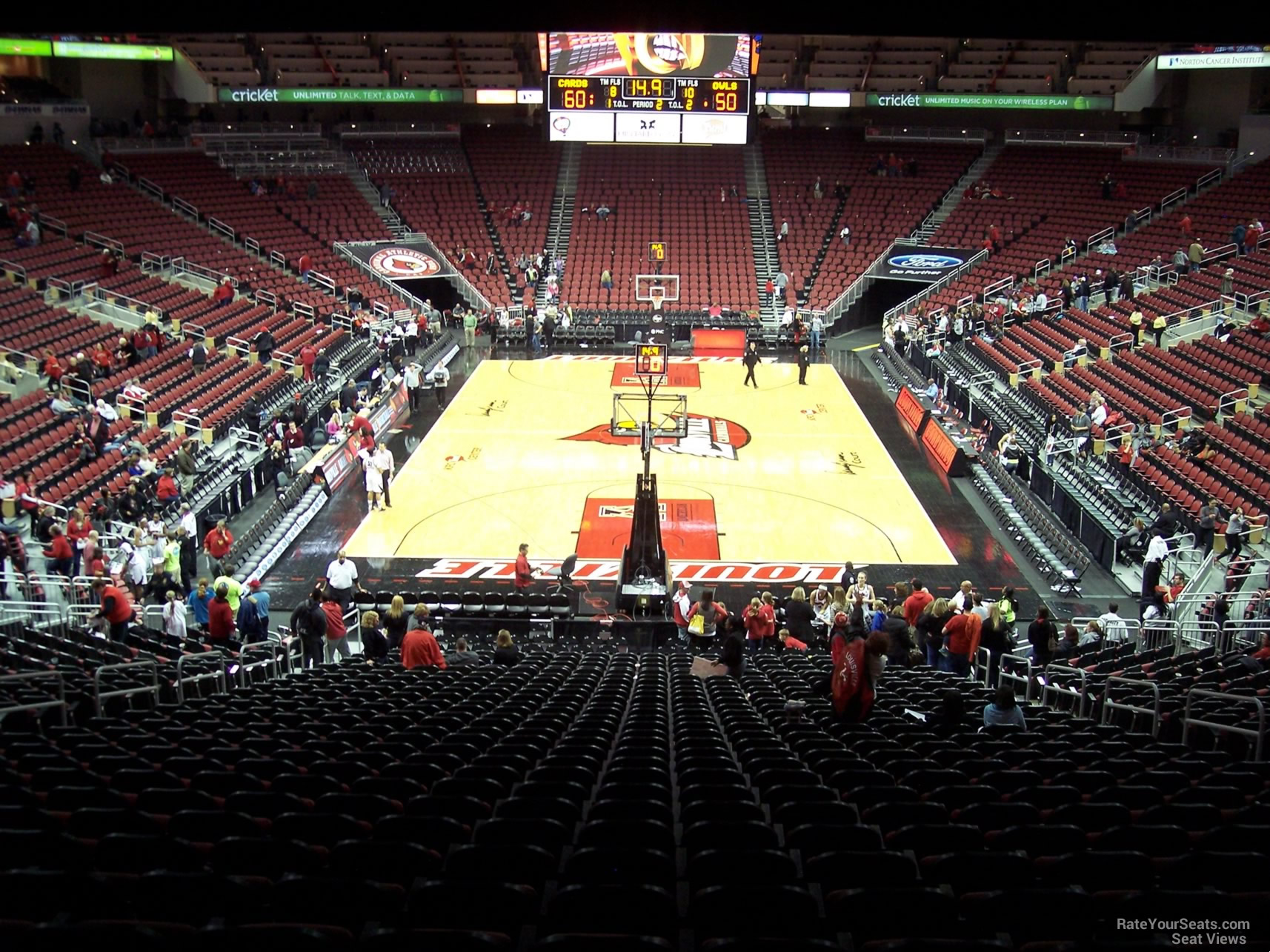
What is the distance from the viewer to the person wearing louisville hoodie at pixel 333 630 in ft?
49.9

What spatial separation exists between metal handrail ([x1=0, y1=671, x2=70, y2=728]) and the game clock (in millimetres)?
32228

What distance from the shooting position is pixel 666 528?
22016 millimetres

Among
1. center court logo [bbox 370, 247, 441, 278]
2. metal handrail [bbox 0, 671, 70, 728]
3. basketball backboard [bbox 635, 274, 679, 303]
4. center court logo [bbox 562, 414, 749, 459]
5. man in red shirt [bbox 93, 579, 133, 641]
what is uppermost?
center court logo [bbox 370, 247, 441, 278]

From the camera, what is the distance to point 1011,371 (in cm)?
3014

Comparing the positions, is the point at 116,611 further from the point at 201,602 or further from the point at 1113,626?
the point at 1113,626

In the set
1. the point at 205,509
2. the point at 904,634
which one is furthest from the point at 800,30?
the point at 205,509

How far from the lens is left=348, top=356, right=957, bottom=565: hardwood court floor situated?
21219 millimetres

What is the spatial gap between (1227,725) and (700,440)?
1925cm

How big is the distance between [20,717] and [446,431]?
19453 millimetres

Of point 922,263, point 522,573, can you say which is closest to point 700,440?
point 522,573

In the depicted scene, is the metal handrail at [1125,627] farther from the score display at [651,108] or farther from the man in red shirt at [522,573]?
the score display at [651,108]

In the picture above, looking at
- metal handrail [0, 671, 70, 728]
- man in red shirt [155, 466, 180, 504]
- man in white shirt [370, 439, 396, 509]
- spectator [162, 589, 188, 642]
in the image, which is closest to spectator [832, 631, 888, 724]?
metal handrail [0, 671, 70, 728]

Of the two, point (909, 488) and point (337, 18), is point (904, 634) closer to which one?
point (909, 488)

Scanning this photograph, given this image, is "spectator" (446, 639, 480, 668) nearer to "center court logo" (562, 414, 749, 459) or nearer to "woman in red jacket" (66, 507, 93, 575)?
"woman in red jacket" (66, 507, 93, 575)
